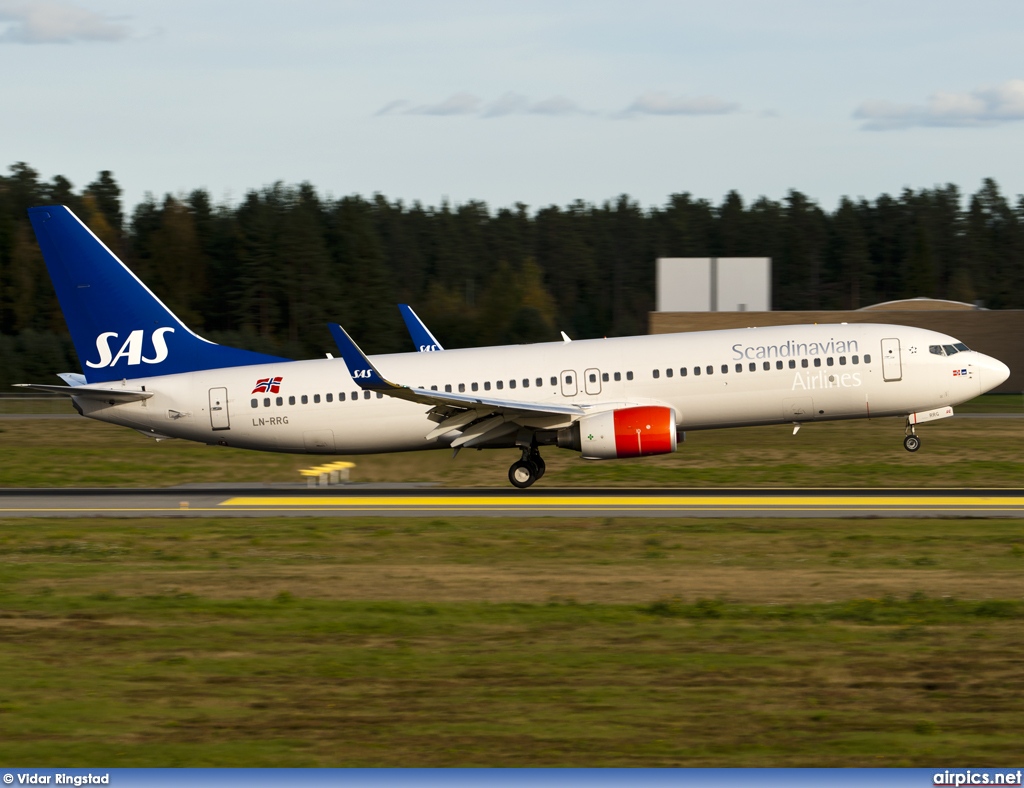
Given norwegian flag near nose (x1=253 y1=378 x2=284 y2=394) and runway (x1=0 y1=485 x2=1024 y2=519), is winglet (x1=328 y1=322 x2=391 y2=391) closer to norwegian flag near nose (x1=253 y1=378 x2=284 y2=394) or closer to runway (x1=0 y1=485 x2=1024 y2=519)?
runway (x1=0 y1=485 x2=1024 y2=519)

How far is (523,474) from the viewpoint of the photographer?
30.2 m

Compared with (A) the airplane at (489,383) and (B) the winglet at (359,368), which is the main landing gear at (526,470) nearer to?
(A) the airplane at (489,383)

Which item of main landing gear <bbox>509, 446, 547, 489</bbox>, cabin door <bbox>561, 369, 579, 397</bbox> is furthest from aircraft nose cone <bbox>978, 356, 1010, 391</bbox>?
main landing gear <bbox>509, 446, 547, 489</bbox>

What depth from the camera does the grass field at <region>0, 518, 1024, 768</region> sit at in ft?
Answer: 34.3

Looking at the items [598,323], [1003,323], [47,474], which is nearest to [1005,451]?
[47,474]

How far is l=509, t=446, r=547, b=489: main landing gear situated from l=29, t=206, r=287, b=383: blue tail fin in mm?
8502

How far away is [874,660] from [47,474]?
95.6 feet

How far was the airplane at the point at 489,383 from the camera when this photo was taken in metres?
29.4

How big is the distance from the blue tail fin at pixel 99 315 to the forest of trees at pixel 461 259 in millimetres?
65273

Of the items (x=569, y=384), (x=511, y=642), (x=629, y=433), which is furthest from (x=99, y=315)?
(x=511, y=642)

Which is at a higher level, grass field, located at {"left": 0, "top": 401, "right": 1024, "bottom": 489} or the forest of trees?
the forest of trees

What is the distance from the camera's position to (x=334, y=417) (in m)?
30.2

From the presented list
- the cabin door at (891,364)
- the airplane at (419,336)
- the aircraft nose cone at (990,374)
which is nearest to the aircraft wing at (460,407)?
the airplane at (419,336)

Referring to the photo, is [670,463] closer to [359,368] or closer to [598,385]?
[598,385]
